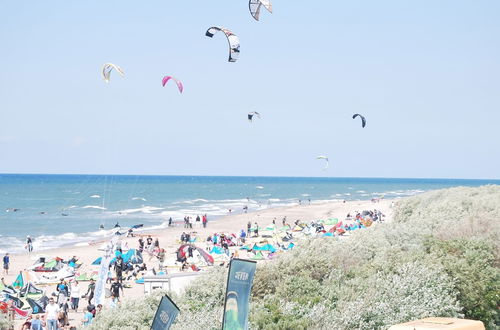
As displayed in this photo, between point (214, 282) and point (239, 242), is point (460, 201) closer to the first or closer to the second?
point (214, 282)

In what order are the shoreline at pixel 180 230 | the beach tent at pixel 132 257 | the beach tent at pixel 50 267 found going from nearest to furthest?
the beach tent at pixel 50 267 → the beach tent at pixel 132 257 → the shoreline at pixel 180 230

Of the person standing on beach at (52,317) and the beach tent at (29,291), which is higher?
the person standing on beach at (52,317)

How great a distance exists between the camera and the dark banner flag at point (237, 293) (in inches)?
307

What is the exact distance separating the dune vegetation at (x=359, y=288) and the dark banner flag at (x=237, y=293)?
242 centimetres

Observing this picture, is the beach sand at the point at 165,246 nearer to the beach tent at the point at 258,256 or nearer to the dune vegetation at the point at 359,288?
the beach tent at the point at 258,256

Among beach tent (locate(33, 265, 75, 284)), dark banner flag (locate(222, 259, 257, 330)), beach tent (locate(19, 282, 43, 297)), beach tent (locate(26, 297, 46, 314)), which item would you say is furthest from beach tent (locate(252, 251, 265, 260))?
dark banner flag (locate(222, 259, 257, 330))

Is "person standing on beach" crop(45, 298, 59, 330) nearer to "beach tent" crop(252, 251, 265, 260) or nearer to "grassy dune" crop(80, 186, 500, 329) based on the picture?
"grassy dune" crop(80, 186, 500, 329)

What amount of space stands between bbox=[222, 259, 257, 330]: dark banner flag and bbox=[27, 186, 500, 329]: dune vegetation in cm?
242

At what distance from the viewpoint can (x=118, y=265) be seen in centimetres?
2917

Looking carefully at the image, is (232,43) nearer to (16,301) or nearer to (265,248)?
(16,301)

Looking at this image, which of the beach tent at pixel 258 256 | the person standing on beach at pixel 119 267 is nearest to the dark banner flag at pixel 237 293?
the person standing on beach at pixel 119 267

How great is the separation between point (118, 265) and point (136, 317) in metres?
18.2

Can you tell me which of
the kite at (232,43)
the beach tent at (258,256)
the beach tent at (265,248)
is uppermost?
the kite at (232,43)

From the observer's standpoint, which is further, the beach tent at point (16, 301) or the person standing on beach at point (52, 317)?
the beach tent at point (16, 301)
